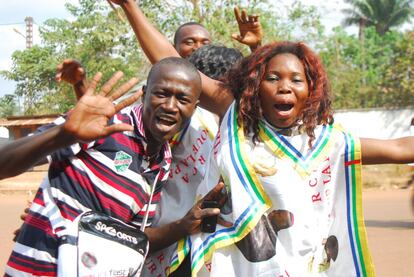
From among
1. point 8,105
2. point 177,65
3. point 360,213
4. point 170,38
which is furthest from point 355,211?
point 8,105

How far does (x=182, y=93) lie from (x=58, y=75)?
50 centimetres

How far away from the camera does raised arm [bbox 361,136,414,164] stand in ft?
8.80

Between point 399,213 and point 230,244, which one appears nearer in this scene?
point 230,244

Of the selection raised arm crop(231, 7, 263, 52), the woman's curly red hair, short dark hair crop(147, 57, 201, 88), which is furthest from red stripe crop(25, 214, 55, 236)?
raised arm crop(231, 7, 263, 52)

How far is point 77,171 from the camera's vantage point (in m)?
2.50

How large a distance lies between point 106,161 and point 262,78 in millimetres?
701

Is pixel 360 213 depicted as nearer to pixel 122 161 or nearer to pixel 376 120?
pixel 122 161

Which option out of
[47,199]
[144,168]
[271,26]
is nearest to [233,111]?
[144,168]

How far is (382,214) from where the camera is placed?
448 inches

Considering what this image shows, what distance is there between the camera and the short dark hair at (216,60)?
3.13 m

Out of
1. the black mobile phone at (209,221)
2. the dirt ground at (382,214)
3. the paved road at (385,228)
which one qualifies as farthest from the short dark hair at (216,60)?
the paved road at (385,228)

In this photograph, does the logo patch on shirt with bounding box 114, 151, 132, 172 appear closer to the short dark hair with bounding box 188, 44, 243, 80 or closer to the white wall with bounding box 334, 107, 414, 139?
the short dark hair with bounding box 188, 44, 243, 80

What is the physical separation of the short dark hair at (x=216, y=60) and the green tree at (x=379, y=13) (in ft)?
129

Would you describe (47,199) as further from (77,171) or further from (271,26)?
(271,26)
